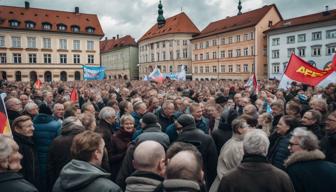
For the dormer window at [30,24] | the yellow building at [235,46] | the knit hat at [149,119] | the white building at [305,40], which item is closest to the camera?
the knit hat at [149,119]

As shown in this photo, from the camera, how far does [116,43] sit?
342ft

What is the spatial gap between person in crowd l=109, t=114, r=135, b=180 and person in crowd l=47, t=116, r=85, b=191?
0.65 meters

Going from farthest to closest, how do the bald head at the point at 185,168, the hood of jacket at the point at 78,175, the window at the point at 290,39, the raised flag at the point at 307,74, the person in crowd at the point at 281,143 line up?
the window at the point at 290,39
the raised flag at the point at 307,74
the person in crowd at the point at 281,143
the hood of jacket at the point at 78,175
the bald head at the point at 185,168

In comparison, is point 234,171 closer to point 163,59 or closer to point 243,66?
point 243,66

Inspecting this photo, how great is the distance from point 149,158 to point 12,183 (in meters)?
1.36

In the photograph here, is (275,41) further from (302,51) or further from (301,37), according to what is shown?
(302,51)

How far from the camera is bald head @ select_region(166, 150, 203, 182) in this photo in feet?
8.27

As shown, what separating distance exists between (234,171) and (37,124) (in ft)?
12.5

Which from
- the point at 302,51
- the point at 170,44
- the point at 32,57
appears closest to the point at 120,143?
the point at 302,51

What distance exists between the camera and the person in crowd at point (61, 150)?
468 centimetres

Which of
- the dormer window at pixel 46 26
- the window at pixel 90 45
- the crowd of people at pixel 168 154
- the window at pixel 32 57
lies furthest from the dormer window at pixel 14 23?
the crowd of people at pixel 168 154

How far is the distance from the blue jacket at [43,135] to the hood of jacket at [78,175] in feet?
8.62

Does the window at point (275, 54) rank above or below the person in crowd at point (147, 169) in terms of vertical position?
above

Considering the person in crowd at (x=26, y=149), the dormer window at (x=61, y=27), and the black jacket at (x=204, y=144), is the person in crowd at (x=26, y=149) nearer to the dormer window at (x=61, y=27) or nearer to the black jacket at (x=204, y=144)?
the black jacket at (x=204, y=144)
